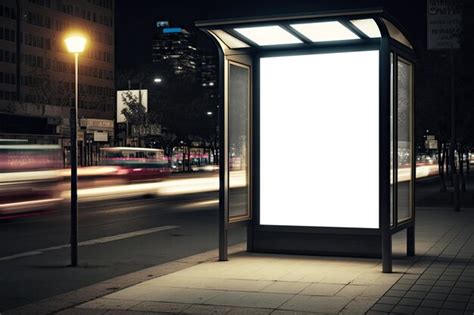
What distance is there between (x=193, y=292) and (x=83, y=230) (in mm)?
9508

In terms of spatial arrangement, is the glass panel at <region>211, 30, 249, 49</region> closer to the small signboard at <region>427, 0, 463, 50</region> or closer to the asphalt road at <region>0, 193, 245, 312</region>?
the asphalt road at <region>0, 193, 245, 312</region>

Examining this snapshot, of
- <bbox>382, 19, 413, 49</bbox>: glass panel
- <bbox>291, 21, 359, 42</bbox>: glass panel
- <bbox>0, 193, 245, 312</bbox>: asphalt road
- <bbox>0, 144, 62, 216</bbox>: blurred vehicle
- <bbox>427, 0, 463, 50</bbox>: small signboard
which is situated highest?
<bbox>427, 0, 463, 50</bbox>: small signboard

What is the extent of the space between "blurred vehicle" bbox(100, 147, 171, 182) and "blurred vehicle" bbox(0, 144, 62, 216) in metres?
11.7

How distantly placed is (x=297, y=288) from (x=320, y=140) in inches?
126

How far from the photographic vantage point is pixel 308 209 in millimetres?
11281

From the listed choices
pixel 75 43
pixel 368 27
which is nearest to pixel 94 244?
pixel 75 43

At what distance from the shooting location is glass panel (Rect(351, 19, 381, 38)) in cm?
994

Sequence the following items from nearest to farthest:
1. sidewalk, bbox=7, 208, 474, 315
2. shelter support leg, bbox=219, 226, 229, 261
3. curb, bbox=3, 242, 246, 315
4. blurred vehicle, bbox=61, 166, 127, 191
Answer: sidewalk, bbox=7, 208, 474, 315 → curb, bbox=3, 242, 246, 315 → shelter support leg, bbox=219, 226, 229, 261 → blurred vehicle, bbox=61, 166, 127, 191

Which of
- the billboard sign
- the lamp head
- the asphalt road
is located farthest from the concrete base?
the billboard sign

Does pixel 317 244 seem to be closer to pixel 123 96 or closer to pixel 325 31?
pixel 325 31

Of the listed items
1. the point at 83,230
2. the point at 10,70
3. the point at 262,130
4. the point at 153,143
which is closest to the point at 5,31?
the point at 10,70

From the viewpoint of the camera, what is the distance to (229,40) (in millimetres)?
11227

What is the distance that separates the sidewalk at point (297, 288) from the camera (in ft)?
24.6

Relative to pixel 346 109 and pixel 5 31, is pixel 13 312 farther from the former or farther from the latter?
pixel 5 31
